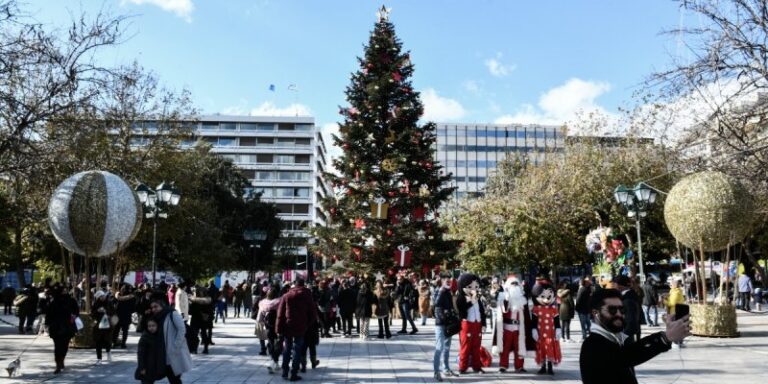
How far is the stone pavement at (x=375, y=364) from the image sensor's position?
11.2 meters

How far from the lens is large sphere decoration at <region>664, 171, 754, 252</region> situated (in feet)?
50.8

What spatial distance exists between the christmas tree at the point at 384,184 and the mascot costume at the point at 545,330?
14.1 meters

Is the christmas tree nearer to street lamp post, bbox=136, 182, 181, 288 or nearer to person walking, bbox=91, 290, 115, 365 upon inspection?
street lamp post, bbox=136, 182, 181, 288

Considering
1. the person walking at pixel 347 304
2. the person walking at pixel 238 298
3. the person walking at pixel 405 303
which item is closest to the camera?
the person walking at pixel 347 304

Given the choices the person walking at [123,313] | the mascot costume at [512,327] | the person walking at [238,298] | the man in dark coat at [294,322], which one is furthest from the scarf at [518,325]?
the person walking at [238,298]

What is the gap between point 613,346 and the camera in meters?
4.02

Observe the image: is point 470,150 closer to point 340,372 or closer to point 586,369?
point 340,372

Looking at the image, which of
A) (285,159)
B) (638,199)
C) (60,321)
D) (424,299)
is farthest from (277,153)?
(60,321)

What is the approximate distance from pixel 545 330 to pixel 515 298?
77 centimetres

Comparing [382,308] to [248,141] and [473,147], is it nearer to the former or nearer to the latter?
[248,141]

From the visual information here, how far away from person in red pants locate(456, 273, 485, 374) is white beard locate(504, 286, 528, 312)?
602mm

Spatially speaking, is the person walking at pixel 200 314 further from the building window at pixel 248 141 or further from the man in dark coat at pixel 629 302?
the building window at pixel 248 141

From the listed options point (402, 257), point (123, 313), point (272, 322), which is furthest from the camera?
point (402, 257)

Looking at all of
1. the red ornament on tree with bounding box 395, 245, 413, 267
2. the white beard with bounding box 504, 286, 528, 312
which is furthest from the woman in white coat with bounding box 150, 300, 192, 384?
the red ornament on tree with bounding box 395, 245, 413, 267
